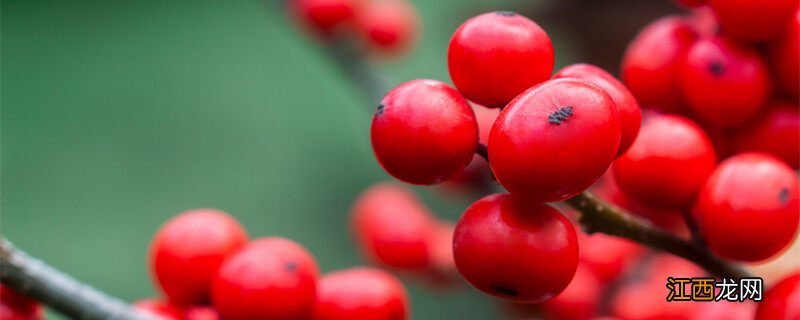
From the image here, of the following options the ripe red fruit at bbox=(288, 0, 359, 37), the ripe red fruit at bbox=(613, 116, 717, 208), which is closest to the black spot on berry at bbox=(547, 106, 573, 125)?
the ripe red fruit at bbox=(613, 116, 717, 208)

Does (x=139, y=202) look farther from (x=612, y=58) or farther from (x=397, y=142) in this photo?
(x=397, y=142)

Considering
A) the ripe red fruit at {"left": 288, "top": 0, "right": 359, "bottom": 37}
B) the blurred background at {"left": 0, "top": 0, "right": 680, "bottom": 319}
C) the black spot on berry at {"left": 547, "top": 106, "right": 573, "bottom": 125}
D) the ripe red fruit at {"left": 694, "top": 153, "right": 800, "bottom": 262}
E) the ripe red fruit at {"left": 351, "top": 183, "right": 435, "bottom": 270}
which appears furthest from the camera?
the blurred background at {"left": 0, "top": 0, "right": 680, "bottom": 319}

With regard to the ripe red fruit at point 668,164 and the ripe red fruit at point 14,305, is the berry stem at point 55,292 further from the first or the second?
the ripe red fruit at point 668,164

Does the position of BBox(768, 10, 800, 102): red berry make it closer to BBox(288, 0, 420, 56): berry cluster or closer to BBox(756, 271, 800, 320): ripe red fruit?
BBox(756, 271, 800, 320): ripe red fruit

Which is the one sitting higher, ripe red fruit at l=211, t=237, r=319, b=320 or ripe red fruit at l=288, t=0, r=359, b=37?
ripe red fruit at l=288, t=0, r=359, b=37

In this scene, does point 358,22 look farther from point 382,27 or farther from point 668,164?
point 668,164

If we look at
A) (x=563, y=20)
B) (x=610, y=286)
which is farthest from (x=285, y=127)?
(x=610, y=286)

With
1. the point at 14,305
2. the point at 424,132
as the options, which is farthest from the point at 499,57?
the point at 14,305
